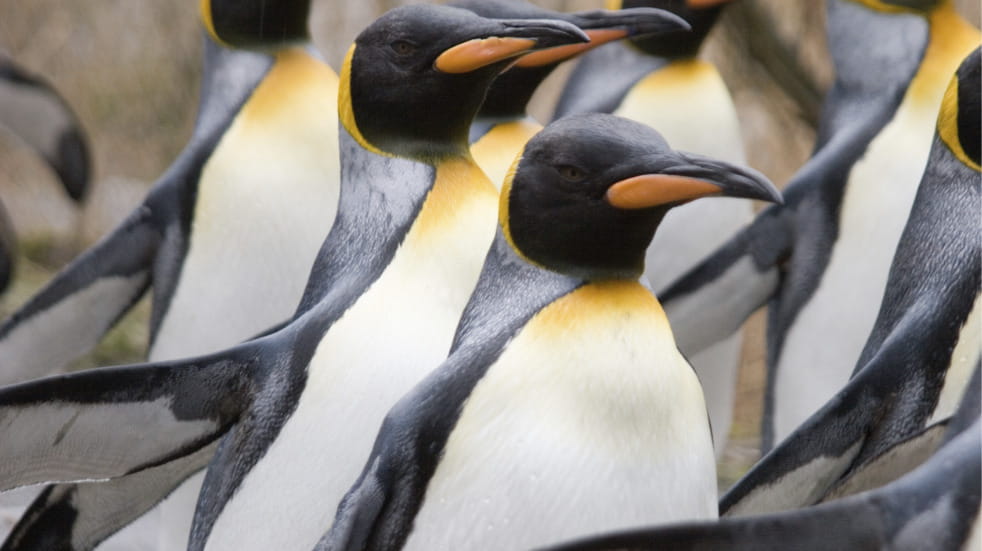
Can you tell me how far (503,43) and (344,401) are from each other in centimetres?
56

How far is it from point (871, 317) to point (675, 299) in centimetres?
38

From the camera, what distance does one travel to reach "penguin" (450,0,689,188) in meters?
2.50

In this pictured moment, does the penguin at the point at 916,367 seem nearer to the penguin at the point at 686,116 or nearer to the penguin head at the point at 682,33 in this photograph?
the penguin at the point at 686,116

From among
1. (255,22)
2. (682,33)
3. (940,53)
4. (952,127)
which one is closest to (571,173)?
(952,127)

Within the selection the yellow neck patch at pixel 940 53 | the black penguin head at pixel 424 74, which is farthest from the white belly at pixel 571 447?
the yellow neck patch at pixel 940 53

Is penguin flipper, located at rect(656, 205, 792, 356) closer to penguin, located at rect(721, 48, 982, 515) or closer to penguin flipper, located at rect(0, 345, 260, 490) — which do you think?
penguin, located at rect(721, 48, 982, 515)

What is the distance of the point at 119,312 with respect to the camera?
9.57ft

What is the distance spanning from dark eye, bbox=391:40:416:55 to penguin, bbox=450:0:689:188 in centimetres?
37

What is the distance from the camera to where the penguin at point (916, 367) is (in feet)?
6.35

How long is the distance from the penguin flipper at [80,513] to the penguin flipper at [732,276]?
3.57 ft

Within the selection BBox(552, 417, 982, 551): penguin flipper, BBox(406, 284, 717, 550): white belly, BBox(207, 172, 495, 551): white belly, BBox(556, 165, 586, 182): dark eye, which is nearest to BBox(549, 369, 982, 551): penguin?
BBox(552, 417, 982, 551): penguin flipper

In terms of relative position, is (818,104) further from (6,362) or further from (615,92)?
(6,362)

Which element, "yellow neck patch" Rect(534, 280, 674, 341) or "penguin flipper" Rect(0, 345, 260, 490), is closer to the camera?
"yellow neck patch" Rect(534, 280, 674, 341)

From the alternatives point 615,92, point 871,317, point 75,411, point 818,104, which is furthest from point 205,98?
point 818,104
